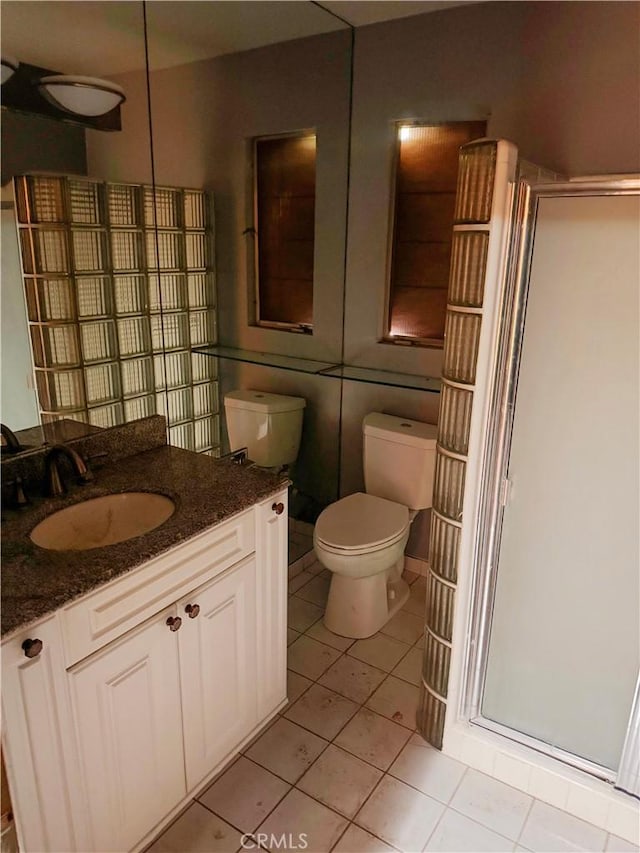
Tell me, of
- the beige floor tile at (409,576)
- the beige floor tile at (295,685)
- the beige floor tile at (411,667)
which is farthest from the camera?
the beige floor tile at (409,576)

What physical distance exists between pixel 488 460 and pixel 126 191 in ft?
4.83

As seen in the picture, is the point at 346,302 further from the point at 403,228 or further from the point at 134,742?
the point at 134,742

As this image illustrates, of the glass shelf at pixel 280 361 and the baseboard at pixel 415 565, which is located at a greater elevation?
the glass shelf at pixel 280 361

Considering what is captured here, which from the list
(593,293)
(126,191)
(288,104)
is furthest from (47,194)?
(593,293)

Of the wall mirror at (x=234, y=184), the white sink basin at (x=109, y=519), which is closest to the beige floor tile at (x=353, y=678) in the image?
the wall mirror at (x=234, y=184)

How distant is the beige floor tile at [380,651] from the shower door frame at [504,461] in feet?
1.61

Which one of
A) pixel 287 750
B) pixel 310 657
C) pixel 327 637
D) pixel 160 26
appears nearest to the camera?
pixel 287 750

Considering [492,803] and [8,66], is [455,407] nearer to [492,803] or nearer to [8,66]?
[492,803]

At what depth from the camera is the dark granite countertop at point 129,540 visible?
1183mm

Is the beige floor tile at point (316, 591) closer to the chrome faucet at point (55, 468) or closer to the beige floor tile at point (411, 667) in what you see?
the beige floor tile at point (411, 667)

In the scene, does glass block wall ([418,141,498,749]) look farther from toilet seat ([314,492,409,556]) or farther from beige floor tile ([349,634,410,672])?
toilet seat ([314,492,409,556])

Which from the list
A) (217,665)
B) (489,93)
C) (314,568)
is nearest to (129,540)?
(217,665)

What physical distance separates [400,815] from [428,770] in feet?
0.63

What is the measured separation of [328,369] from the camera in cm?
279
